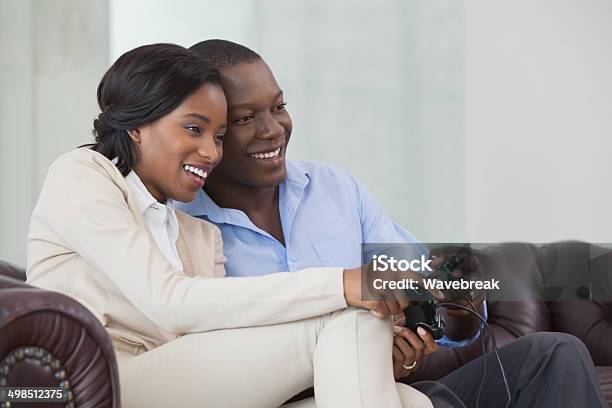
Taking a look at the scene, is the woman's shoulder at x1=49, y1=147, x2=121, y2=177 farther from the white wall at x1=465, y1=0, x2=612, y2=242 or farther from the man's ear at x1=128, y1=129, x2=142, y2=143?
the white wall at x1=465, y1=0, x2=612, y2=242

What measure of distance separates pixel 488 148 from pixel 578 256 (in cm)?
60

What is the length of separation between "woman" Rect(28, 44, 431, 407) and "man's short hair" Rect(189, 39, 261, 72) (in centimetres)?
13

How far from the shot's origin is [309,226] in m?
1.49

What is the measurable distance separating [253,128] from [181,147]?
0.68 ft

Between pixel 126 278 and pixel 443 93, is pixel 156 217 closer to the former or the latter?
pixel 126 278

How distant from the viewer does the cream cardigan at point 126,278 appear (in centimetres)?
97

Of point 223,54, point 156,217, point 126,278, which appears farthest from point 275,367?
point 223,54

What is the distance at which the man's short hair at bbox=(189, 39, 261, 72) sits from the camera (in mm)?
1422

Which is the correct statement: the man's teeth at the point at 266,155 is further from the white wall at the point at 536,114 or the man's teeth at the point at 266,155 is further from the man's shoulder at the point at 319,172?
the white wall at the point at 536,114

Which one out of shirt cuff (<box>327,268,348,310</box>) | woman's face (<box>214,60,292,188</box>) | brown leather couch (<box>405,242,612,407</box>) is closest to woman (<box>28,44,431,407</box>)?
shirt cuff (<box>327,268,348,310</box>)


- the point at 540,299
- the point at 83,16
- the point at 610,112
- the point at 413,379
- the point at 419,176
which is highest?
the point at 83,16

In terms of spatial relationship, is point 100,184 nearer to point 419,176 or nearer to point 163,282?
point 163,282

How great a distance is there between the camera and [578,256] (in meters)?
2.08

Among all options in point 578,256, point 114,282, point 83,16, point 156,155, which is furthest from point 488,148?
point 114,282
